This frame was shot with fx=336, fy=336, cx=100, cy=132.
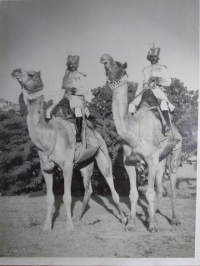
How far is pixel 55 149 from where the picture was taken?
10.2 feet

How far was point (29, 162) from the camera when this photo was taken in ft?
10.5

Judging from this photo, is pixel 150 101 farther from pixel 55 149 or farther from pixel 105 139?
pixel 55 149

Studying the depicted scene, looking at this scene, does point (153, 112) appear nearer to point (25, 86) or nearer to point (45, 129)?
point (45, 129)

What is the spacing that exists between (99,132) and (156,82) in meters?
0.72

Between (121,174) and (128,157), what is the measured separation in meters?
0.18

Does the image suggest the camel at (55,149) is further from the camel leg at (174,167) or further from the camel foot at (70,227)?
the camel leg at (174,167)

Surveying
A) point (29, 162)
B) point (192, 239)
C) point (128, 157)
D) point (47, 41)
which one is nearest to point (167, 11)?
point (47, 41)

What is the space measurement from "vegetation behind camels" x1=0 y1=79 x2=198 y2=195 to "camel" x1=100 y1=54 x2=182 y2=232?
88 mm

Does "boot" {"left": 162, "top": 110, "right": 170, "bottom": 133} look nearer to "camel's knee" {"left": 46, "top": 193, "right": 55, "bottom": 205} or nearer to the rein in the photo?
the rein

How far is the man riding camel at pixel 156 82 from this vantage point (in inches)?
123

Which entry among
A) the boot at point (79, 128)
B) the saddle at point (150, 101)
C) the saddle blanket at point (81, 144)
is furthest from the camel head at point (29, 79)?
the saddle at point (150, 101)

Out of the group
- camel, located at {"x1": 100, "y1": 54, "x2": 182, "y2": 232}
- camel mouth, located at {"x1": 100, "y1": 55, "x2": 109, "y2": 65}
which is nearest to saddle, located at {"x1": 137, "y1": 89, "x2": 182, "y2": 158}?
camel, located at {"x1": 100, "y1": 54, "x2": 182, "y2": 232}

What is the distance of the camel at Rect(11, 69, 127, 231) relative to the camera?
121 inches

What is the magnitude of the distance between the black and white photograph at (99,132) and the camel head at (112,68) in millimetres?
10
